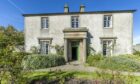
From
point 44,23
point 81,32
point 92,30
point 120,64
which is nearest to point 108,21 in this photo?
point 92,30

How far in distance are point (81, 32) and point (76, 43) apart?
93.6 inches

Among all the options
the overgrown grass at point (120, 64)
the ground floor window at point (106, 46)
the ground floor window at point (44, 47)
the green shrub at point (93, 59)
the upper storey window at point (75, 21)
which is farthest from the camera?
the ground floor window at point (44, 47)

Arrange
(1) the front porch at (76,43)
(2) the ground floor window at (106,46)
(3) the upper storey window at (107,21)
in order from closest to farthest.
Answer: (1) the front porch at (76,43)
(2) the ground floor window at (106,46)
(3) the upper storey window at (107,21)

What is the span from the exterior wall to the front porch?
5.47 ft

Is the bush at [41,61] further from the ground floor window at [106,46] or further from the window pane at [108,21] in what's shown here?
the window pane at [108,21]

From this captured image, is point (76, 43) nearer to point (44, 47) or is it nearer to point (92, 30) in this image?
point (92, 30)

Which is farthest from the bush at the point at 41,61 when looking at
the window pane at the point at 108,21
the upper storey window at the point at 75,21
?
the window pane at the point at 108,21

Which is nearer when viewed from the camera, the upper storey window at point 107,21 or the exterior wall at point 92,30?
the exterior wall at point 92,30

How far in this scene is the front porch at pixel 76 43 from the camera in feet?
77.4

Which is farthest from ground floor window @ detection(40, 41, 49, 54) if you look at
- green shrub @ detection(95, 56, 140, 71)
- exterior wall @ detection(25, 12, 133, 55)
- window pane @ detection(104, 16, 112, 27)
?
green shrub @ detection(95, 56, 140, 71)

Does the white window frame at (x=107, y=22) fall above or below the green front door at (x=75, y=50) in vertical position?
→ above

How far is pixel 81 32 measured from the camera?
23.7m

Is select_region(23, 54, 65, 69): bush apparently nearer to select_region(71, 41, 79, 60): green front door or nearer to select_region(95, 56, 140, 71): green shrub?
select_region(71, 41, 79, 60): green front door

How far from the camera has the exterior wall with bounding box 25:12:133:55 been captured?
24484 mm
